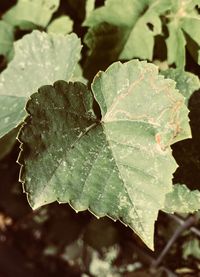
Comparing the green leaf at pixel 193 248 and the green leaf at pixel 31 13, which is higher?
the green leaf at pixel 31 13

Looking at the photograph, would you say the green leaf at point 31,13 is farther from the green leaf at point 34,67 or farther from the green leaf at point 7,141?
the green leaf at point 7,141

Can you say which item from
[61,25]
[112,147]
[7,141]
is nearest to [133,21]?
[61,25]

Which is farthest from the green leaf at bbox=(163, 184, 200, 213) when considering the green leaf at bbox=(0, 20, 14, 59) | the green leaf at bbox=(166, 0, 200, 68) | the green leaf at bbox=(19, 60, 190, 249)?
the green leaf at bbox=(0, 20, 14, 59)

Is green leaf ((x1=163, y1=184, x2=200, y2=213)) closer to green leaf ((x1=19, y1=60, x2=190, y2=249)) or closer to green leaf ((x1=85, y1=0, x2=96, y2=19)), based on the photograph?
green leaf ((x1=19, y1=60, x2=190, y2=249))

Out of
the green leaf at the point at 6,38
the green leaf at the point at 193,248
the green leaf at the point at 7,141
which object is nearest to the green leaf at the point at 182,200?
the green leaf at the point at 193,248

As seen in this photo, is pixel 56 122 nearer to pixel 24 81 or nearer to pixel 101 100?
pixel 101 100

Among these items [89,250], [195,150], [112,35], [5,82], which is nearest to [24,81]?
[5,82]

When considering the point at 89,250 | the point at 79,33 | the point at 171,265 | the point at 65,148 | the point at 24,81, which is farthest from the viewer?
the point at 89,250
